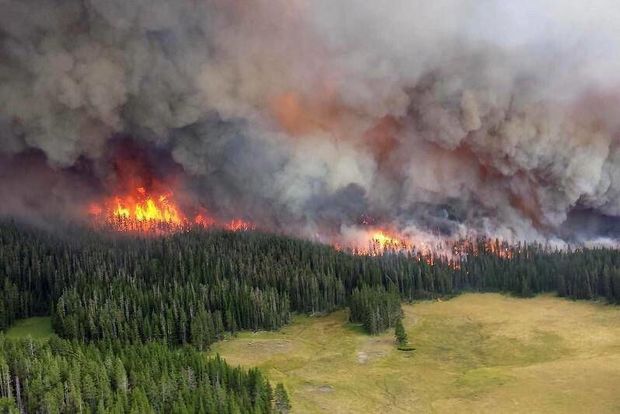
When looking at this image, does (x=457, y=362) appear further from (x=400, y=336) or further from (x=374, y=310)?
(x=374, y=310)

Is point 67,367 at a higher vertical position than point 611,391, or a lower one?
higher

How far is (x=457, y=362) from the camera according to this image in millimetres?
152625

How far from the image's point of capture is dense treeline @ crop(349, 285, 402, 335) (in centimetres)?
18075

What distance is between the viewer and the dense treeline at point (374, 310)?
18075 centimetres

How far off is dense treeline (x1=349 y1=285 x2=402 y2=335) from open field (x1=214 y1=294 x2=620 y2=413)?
3.84m

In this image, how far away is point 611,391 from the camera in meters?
125

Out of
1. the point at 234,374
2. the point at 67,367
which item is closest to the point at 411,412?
the point at 234,374

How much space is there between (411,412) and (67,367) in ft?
191

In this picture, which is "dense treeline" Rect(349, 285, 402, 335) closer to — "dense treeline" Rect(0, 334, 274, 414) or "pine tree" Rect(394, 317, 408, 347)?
"pine tree" Rect(394, 317, 408, 347)

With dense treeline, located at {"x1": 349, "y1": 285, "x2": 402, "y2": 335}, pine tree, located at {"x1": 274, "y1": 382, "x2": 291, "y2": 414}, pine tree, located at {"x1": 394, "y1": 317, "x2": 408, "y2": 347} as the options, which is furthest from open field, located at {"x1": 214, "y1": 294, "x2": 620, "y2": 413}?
dense treeline, located at {"x1": 349, "y1": 285, "x2": 402, "y2": 335}

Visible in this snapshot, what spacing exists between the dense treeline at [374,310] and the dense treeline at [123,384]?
56568 mm

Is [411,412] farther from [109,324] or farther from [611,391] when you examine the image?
[109,324]

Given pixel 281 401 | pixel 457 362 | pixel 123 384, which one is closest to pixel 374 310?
pixel 457 362

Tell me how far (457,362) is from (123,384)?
69.8 meters
